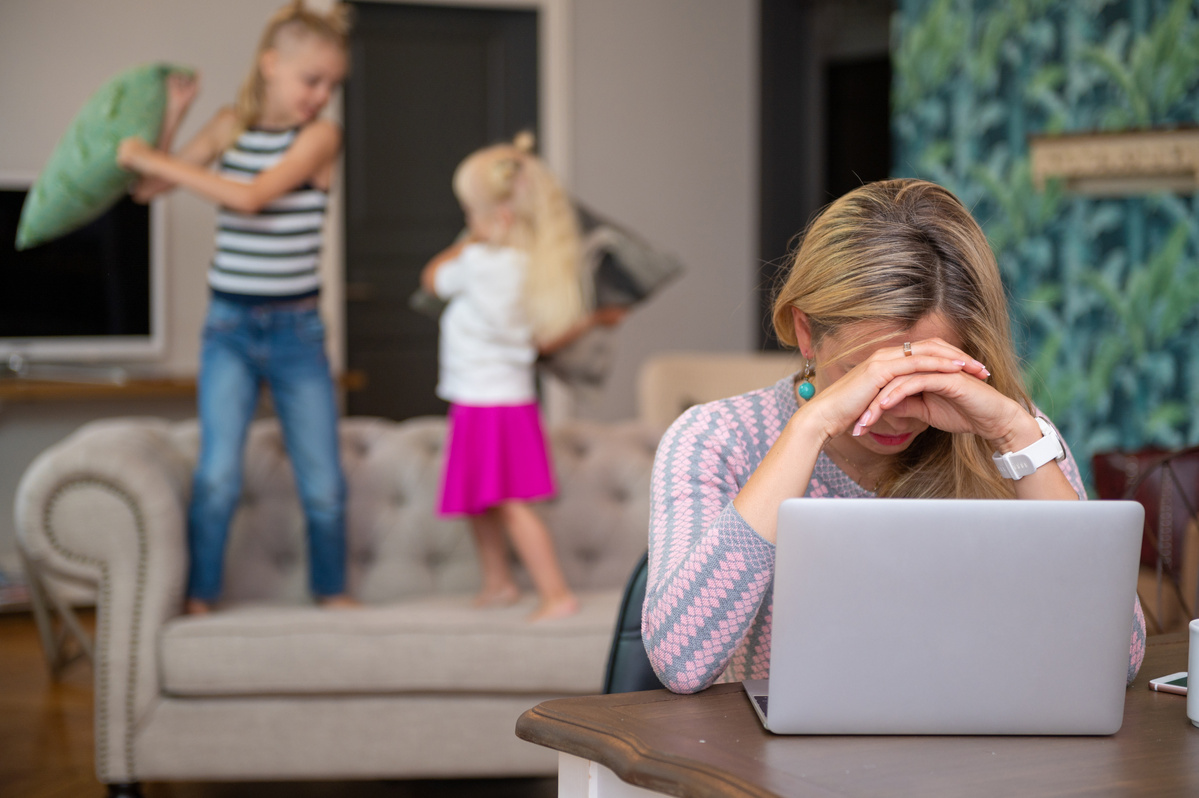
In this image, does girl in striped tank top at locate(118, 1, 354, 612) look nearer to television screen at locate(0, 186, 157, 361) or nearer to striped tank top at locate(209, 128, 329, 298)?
striped tank top at locate(209, 128, 329, 298)

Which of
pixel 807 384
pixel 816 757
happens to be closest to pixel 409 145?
pixel 807 384

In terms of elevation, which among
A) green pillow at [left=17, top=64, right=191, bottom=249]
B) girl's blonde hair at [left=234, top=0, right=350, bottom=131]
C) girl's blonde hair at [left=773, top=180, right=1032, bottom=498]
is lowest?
girl's blonde hair at [left=773, top=180, right=1032, bottom=498]

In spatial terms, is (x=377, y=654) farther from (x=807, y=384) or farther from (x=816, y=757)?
(x=816, y=757)

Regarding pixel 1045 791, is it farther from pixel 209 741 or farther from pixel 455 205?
pixel 455 205

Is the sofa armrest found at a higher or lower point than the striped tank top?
lower

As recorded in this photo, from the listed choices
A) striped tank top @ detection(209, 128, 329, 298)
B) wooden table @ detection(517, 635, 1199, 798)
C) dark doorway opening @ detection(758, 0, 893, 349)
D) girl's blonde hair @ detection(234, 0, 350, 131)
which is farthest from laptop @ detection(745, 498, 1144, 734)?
dark doorway opening @ detection(758, 0, 893, 349)

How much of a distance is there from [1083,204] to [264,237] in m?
2.57

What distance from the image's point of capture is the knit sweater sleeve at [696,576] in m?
1.02

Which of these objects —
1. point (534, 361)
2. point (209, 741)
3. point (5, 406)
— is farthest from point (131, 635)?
point (5, 406)

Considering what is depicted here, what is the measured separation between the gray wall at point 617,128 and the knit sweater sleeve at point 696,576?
325cm

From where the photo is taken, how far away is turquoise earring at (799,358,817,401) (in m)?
1.23

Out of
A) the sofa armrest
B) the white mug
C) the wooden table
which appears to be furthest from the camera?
the sofa armrest

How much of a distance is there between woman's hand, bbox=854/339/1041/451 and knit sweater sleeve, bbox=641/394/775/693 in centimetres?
15

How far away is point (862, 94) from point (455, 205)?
80.1 inches
